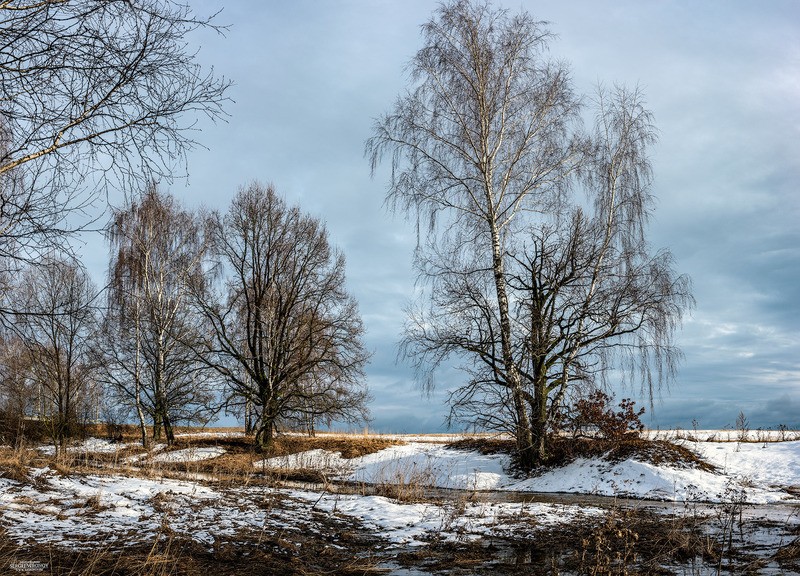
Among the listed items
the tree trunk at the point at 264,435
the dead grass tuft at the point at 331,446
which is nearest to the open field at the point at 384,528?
the dead grass tuft at the point at 331,446

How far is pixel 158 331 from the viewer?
21.5 metres

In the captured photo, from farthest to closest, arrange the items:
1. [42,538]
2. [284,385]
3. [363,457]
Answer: [284,385] < [363,457] < [42,538]

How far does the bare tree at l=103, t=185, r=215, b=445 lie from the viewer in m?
21.6

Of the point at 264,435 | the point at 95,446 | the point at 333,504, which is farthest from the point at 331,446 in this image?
the point at 333,504

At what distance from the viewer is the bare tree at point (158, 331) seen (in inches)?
851

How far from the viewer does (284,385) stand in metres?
20.5

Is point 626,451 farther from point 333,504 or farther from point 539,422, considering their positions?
point 333,504

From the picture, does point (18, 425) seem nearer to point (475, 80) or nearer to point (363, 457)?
point (363, 457)

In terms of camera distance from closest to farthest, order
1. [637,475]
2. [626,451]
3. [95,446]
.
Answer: [637,475] → [626,451] → [95,446]

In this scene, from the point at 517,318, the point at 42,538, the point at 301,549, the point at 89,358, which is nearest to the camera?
the point at 42,538

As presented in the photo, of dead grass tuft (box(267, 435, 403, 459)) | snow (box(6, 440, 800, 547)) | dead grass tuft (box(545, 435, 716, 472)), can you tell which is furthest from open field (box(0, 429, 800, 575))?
dead grass tuft (box(267, 435, 403, 459))

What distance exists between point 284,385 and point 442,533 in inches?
565

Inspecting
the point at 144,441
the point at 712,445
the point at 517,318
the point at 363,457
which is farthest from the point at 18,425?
the point at 712,445

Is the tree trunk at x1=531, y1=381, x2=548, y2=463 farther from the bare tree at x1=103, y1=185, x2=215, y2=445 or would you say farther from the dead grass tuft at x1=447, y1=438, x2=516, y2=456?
the bare tree at x1=103, y1=185, x2=215, y2=445
